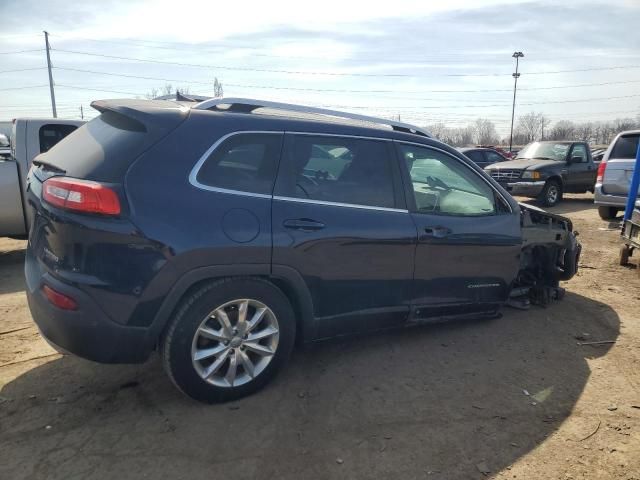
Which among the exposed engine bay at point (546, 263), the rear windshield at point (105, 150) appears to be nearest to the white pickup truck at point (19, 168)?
the rear windshield at point (105, 150)

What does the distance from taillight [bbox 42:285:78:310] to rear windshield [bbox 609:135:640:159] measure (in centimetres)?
1052

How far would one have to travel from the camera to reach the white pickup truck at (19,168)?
255 inches

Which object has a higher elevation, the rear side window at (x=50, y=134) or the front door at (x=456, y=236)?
the rear side window at (x=50, y=134)

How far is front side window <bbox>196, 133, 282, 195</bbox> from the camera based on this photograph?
301 centimetres

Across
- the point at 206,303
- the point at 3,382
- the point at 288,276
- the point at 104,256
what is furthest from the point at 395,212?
the point at 3,382

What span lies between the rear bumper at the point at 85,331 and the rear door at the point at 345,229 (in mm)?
956

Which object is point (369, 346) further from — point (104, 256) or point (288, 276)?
point (104, 256)

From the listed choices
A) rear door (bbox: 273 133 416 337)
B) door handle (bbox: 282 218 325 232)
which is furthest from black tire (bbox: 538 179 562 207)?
door handle (bbox: 282 218 325 232)

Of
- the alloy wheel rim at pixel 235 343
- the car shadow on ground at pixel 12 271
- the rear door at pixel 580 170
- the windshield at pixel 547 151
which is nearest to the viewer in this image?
the alloy wheel rim at pixel 235 343

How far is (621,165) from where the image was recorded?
9.94 metres

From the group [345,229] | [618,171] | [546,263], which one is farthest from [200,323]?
[618,171]

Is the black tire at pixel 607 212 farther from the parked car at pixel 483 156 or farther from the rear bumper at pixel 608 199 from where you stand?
the parked car at pixel 483 156

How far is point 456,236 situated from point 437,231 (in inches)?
8.5

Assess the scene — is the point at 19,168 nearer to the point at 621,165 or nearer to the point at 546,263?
the point at 546,263
